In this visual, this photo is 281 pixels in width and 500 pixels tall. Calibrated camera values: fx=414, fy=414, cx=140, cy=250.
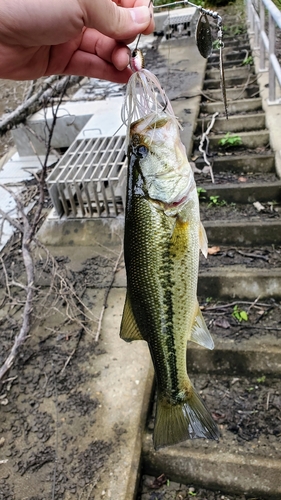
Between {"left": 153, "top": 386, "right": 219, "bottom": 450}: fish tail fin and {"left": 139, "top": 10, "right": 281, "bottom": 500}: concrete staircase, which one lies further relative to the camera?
{"left": 139, "top": 10, "right": 281, "bottom": 500}: concrete staircase

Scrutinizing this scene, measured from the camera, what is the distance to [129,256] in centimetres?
181

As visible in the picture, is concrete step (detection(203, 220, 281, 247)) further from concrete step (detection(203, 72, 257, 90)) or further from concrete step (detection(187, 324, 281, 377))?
concrete step (detection(203, 72, 257, 90))

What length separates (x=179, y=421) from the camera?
2.07 metres

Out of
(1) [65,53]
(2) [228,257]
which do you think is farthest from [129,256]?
(2) [228,257]

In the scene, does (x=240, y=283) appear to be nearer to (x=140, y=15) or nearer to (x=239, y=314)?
(x=239, y=314)

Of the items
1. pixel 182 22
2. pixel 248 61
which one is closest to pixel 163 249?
pixel 248 61

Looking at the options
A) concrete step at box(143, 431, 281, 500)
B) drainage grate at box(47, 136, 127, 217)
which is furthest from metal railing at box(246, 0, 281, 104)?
concrete step at box(143, 431, 281, 500)

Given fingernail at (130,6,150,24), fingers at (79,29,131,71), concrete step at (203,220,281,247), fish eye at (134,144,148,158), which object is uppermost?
fingernail at (130,6,150,24)

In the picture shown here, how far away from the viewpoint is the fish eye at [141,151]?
Result: 5.78 feet

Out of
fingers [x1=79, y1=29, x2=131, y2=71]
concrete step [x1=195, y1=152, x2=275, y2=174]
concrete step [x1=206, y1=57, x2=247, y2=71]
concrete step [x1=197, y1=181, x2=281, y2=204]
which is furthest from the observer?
concrete step [x1=206, y1=57, x2=247, y2=71]

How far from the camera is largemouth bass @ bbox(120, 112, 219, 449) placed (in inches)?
69.5

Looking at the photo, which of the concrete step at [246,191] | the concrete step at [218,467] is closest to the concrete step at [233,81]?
the concrete step at [246,191]

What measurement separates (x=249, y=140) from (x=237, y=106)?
1242mm

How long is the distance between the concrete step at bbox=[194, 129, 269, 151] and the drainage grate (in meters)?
1.43
